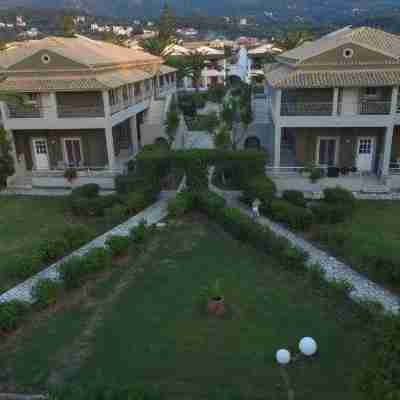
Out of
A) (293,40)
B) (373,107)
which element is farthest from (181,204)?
(293,40)

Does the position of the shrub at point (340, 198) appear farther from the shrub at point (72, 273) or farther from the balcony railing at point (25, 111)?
the balcony railing at point (25, 111)

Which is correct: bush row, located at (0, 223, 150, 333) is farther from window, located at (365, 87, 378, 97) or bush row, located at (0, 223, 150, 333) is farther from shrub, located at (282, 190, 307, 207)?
window, located at (365, 87, 378, 97)

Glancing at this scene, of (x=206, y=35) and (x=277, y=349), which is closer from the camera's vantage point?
(x=277, y=349)

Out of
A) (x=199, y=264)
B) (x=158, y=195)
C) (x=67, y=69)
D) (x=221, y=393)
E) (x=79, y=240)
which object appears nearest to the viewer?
(x=221, y=393)

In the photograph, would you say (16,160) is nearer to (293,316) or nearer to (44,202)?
(44,202)

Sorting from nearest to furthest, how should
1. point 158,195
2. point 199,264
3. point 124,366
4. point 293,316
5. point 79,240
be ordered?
point 124,366 < point 293,316 < point 199,264 < point 79,240 < point 158,195

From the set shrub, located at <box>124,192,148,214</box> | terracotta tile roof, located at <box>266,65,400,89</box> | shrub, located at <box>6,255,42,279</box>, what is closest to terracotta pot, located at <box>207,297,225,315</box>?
shrub, located at <box>6,255,42,279</box>

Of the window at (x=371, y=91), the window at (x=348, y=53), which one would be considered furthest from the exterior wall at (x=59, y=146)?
the window at (x=371, y=91)

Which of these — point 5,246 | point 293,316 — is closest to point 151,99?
point 5,246

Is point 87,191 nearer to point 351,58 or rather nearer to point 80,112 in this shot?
point 80,112
